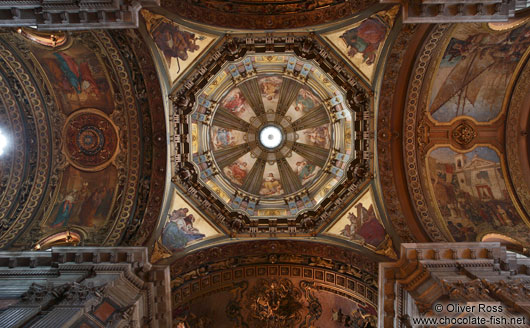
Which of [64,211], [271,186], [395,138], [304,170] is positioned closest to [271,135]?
[304,170]

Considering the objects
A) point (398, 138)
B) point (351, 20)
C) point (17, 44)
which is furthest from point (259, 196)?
point (17, 44)

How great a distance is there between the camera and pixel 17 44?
12.1 metres

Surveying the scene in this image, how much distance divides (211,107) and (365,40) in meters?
7.46

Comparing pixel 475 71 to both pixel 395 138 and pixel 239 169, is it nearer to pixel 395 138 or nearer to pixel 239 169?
pixel 395 138

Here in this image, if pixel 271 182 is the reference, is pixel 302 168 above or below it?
above

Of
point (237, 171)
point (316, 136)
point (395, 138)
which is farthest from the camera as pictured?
point (237, 171)

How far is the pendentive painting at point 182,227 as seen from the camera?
13.8m

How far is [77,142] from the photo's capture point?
14266 millimetres

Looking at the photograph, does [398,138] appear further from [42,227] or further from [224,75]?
[42,227]

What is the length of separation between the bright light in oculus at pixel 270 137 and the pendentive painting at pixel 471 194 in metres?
8.18

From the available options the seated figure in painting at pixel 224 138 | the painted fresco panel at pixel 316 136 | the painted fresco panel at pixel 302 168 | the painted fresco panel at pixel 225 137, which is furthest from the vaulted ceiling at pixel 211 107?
the painted fresco panel at pixel 302 168

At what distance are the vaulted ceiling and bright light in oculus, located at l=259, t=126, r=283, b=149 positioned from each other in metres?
3.92

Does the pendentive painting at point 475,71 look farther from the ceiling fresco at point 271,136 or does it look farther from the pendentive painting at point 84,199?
the pendentive painting at point 84,199

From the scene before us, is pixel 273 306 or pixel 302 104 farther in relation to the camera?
pixel 302 104
